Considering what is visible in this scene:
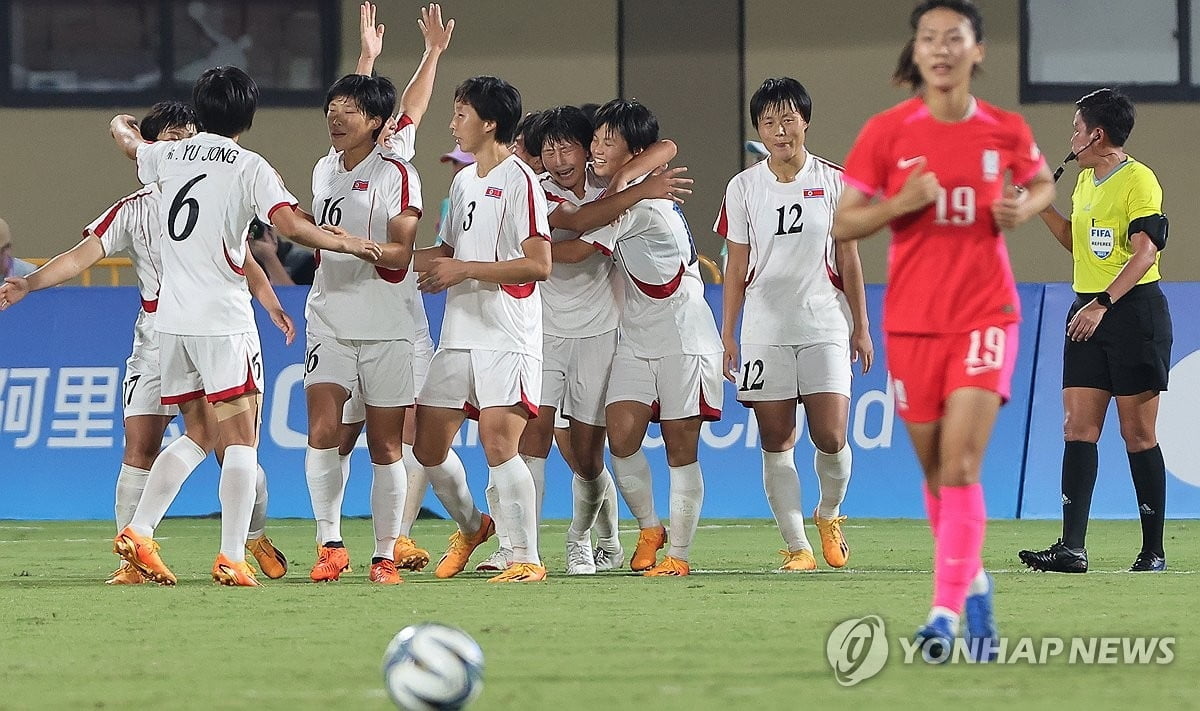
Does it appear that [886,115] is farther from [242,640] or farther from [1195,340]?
→ [1195,340]

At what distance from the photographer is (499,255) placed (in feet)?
25.3

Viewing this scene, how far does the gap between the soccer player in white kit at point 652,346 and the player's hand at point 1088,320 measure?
161 centimetres

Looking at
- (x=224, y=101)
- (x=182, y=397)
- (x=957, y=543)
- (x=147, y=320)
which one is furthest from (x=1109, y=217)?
(x=147, y=320)

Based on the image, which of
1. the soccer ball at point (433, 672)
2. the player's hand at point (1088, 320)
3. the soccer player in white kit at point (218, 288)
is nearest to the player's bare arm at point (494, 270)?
the soccer player in white kit at point (218, 288)

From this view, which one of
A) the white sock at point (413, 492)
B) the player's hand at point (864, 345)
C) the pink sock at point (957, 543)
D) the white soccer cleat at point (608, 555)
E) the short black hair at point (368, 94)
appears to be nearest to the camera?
the pink sock at point (957, 543)

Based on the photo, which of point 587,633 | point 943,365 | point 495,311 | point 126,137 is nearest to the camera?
point 943,365

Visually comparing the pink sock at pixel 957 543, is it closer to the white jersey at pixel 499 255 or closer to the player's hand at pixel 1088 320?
the white jersey at pixel 499 255

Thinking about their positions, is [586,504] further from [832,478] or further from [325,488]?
[325,488]

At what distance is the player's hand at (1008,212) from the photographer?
17.1 feet

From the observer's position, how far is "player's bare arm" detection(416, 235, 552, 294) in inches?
295

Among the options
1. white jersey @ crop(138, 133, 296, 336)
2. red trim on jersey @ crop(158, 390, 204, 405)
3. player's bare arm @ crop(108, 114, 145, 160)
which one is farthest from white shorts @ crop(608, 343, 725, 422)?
player's bare arm @ crop(108, 114, 145, 160)

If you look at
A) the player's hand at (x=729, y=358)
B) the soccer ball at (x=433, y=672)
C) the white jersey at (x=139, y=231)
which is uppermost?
the white jersey at (x=139, y=231)

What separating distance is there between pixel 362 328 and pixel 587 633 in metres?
2.40

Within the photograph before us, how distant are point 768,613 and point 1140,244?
2.86 m
